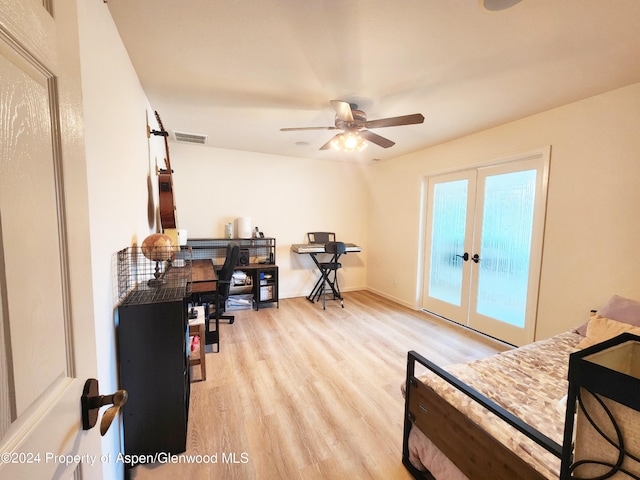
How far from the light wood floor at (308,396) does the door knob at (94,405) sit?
4.15ft

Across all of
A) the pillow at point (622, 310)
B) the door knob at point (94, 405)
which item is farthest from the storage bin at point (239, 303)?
the pillow at point (622, 310)

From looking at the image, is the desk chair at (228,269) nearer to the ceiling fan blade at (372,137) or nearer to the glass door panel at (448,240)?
the ceiling fan blade at (372,137)

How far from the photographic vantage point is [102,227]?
4.04 ft

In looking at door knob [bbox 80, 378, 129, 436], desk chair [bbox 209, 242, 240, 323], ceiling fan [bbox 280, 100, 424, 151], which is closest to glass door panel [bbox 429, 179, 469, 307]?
ceiling fan [bbox 280, 100, 424, 151]

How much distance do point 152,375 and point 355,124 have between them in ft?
7.92

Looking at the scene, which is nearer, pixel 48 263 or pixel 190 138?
pixel 48 263

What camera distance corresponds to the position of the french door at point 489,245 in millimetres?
2785

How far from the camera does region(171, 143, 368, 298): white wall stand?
4.12 m

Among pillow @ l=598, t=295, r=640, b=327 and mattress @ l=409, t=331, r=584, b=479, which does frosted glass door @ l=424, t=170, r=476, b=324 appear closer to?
pillow @ l=598, t=295, r=640, b=327

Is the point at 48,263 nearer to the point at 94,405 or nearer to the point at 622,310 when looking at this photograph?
the point at 94,405

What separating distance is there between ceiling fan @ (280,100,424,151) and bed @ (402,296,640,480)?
1.77 metres

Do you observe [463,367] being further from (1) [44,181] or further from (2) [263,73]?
(2) [263,73]

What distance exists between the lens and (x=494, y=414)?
44.7 inches

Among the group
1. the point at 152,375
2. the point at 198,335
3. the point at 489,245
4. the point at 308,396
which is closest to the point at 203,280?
the point at 198,335
